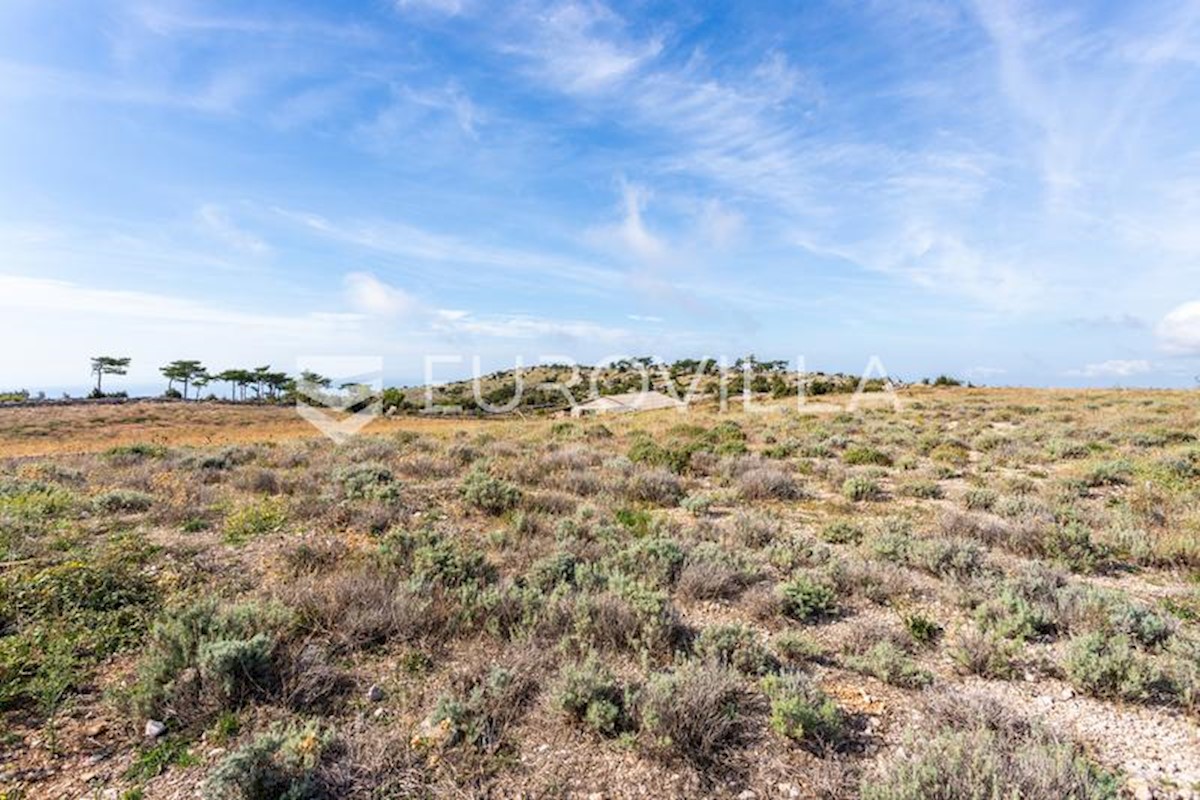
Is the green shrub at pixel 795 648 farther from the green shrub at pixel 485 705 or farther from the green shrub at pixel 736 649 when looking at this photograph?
the green shrub at pixel 485 705

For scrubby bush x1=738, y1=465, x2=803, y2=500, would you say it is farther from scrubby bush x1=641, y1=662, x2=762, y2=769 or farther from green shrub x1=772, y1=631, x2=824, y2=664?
scrubby bush x1=641, y1=662, x2=762, y2=769

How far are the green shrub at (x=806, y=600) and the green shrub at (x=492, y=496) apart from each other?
4.91m

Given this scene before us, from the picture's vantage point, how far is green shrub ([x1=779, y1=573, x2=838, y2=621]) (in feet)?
17.3

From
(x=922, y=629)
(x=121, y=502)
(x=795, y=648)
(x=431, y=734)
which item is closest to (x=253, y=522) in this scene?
(x=121, y=502)

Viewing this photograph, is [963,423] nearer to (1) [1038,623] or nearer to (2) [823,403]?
(2) [823,403]

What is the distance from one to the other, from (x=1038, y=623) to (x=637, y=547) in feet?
13.0

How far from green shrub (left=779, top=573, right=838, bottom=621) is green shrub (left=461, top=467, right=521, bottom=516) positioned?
4.91 m

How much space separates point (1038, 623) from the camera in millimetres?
4875

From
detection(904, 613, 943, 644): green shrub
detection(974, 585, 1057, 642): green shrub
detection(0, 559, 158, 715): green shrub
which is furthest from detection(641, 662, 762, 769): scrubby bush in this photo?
detection(0, 559, 158, 715): green shrub

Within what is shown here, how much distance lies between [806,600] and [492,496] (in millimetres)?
5414

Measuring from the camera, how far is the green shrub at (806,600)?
5281 mm

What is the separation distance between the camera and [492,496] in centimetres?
898

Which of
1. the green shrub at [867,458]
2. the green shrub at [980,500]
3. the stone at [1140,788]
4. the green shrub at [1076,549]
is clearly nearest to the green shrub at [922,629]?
the stone at [1140,788]

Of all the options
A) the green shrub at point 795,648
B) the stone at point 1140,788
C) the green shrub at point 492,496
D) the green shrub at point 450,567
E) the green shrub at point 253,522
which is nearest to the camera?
the stone at point 1140,788
